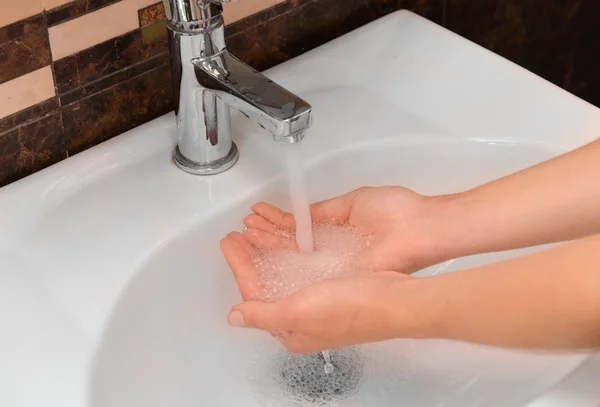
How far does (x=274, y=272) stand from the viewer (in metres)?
0.69

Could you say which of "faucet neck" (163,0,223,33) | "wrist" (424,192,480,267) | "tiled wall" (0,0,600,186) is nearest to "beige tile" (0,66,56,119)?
"tiled wall" (0,0,600,186)

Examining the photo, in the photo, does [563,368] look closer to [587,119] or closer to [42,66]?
[587,119]

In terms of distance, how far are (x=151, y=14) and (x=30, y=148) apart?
0.15 metres

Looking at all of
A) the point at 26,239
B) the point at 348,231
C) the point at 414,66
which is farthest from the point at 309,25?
the point at 26,239

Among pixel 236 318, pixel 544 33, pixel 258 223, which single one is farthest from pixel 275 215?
pixel 544 33

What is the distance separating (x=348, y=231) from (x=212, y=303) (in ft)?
0.42

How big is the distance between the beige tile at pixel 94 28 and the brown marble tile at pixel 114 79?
0.11 feet

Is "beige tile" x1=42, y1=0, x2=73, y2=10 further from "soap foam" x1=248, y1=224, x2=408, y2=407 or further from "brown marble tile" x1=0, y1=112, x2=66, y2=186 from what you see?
"soap foam" x1=248, y1=224, x2=408, y2=407

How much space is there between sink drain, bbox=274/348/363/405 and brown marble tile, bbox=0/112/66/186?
0.85ft

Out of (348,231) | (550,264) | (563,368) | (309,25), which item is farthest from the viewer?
(309,25)

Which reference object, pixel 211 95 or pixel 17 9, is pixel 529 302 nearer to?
pixel 211 95

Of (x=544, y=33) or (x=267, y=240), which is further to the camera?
(x=544, y=33)

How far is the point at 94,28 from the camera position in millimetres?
675

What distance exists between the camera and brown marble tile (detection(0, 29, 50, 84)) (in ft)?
2.09
